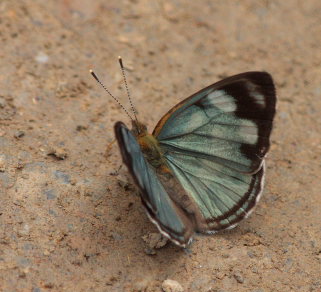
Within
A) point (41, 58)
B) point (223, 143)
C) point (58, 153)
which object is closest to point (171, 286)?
point (223, 143)

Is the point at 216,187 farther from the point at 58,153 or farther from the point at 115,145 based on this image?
the point at 58,153

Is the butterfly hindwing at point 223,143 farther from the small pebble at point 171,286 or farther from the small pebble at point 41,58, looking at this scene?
the small pebble at point 41,58

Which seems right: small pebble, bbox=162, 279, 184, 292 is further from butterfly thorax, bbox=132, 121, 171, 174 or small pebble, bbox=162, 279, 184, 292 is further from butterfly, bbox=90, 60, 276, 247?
butterfly thorax, bbox=132, 121, 171, 174

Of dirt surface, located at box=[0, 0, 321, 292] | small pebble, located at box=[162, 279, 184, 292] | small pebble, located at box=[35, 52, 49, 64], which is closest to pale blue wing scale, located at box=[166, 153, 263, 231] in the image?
dirt surface, located at box=[0, 0, 321, 292]

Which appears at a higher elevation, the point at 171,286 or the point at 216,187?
the point at 216,187

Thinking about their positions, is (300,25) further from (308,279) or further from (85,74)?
(308,279)

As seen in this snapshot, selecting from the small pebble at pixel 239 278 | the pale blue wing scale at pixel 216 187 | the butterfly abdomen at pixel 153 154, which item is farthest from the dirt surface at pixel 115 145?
the butterfly abdomen at pixel 153 154
